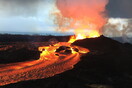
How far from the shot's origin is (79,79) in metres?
27.9

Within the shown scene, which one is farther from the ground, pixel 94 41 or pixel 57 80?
pixel 94 41

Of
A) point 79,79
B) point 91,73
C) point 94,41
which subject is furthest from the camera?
point 94,41

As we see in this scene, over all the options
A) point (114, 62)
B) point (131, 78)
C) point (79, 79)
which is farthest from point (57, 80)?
point (114, 62)

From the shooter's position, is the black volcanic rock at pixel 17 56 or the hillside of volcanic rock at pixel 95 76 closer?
the hillside of volcanic rock at pixel 95 76

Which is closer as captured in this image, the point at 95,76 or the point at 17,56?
the point at 95,76

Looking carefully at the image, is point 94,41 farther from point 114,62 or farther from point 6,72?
point 6,72

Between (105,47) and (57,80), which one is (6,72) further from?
(105,47)

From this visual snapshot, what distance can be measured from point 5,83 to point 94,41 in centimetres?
4353

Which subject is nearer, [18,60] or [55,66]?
[55,66]

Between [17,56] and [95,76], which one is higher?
[17,56]

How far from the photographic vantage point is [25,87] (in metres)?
24.2

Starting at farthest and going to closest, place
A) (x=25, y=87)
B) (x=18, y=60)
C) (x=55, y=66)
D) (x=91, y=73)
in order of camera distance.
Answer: (x=18, y=60)
(x=55, y=66)
(x=91, y=73)
(x=25, y=87)

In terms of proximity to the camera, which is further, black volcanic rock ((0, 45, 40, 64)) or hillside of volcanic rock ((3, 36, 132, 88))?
black volcanic rock ((0, 45, 40, 64))

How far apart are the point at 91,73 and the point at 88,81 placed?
146 inches
